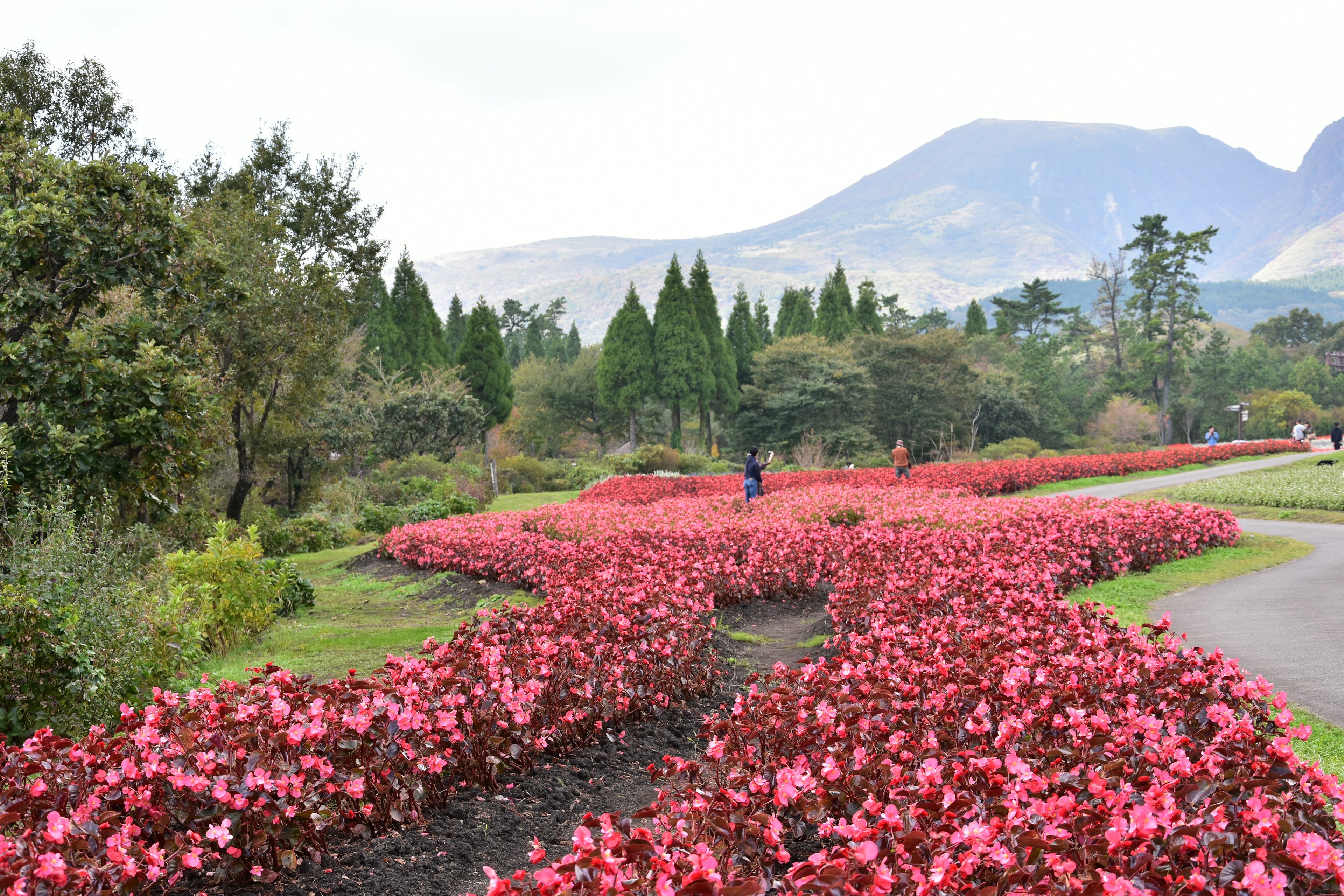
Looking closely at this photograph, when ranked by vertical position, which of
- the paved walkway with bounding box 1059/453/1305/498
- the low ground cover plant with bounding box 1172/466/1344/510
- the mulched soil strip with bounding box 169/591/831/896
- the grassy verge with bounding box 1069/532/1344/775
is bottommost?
the paved walkway with bounding box 1059/453/1305/498

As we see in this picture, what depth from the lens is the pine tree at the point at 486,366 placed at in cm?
4025

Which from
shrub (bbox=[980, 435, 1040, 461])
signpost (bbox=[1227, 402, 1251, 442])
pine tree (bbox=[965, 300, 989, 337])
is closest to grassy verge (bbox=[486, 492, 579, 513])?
shrub (bbox=[980, 435, 1040, 461])

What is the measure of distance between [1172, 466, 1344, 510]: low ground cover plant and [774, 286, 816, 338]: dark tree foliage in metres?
29.1

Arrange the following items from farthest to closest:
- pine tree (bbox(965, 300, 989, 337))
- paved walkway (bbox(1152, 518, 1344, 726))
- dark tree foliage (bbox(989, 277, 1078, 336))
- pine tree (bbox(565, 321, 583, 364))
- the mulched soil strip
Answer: dark tree foliage (bbox(989, 277, 1078, 336)), pine tree (bbox(565, 321, 583, 364)), pine tree (bbox(965, 300, 989, 337)), paved walkway (bbox(1152, 518, 1344, 726)), the mulched soil strip

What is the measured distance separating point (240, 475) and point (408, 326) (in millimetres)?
25102

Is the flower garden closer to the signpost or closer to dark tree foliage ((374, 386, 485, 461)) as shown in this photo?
dark tree foliage ((374, 386, 485, 461))

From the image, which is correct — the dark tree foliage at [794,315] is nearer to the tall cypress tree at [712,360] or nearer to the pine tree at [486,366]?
the tall cypress tree at [712,360]

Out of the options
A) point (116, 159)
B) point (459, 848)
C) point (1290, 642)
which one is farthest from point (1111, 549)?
point (116, 159)

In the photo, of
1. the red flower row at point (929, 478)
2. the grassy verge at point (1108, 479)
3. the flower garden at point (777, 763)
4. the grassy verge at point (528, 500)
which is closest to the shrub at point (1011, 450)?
the grassy verge at point (1108, 479)

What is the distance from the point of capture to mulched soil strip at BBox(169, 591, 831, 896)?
130 inches

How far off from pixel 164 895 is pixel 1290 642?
7.42m

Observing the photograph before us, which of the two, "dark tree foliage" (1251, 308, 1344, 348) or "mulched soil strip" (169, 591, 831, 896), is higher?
"dark tree foliage" (1251, 308, 1344, 348)

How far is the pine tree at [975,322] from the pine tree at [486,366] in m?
35.2

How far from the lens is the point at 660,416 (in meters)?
42.5
